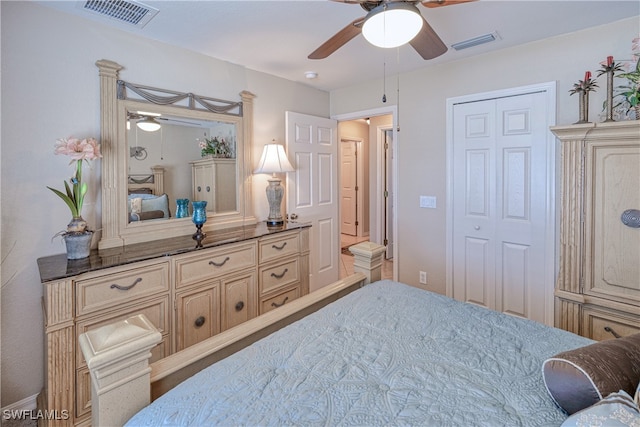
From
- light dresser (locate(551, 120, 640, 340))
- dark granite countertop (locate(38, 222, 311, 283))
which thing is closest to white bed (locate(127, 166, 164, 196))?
dark granite countertop (locate(38, 222, 311, 283))

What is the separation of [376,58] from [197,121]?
1.68 metres

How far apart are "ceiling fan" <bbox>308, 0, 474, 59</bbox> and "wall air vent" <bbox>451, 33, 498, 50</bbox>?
825mm

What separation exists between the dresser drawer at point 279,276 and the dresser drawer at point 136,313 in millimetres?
761

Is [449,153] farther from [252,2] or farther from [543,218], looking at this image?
[252,2]

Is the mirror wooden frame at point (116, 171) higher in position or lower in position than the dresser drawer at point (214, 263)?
higher

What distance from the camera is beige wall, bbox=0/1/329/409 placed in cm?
183

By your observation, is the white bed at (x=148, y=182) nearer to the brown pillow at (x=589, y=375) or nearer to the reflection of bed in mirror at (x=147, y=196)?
the reflection of bed in mirror at (x=147, y=196)

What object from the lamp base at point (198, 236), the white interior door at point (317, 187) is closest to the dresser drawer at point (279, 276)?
the lamp base at point (198, 236)

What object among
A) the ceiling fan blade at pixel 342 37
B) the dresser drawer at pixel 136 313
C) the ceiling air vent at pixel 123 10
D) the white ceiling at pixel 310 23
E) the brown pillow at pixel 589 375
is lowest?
the dresser drawer at pixel 136 313

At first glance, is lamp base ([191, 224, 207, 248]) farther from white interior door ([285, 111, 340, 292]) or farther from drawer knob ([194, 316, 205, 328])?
white interior door ([285, 111, 340, 292])

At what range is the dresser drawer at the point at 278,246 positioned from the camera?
8.54ft

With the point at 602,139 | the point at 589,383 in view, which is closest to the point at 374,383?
the point at 589,383

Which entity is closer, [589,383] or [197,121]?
[589,383]

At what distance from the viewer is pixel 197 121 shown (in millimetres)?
2682
